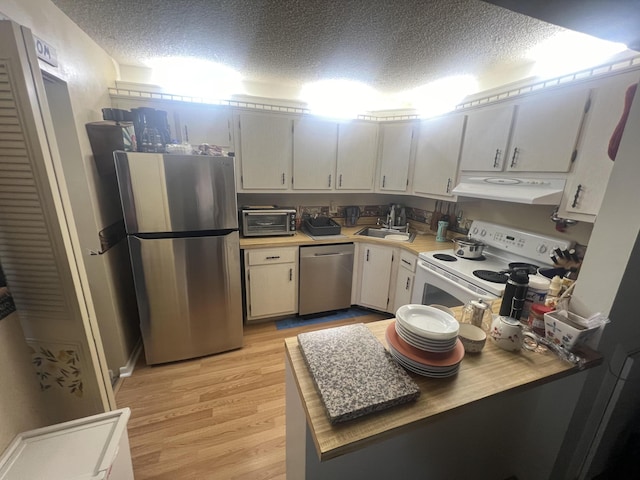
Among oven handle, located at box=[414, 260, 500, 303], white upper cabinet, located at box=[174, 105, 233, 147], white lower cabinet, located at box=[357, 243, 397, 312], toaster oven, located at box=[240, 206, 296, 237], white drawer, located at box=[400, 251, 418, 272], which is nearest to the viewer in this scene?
oven handle, located at box=[414, 260, 500, 303]

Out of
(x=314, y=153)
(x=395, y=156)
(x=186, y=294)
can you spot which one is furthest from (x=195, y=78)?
(x=395, y=156)

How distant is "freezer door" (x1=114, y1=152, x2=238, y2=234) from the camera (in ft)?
5.32

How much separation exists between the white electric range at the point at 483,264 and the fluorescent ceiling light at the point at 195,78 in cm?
232

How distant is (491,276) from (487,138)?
1041 mm

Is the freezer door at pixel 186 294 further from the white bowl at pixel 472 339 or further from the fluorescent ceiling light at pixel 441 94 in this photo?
the fluorescent ceiling light at pixel 441 94

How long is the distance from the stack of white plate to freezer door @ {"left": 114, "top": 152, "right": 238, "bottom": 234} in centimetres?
152

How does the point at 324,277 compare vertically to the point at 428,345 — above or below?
below

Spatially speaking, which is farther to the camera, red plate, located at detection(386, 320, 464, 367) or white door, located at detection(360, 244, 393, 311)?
white door, located at detection(360, 244, 393, 311)

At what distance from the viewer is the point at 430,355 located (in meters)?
0.77

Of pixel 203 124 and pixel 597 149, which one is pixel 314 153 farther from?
Answer: pixel 597 149

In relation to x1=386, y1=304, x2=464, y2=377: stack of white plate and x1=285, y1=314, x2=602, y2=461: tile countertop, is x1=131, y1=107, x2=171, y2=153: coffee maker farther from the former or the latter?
x1=386, y1=304, x2=464, y2=377: stack of white plate

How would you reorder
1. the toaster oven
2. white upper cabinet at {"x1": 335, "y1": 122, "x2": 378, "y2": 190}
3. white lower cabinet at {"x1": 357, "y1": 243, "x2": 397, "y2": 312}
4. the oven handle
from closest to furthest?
the oven handle → the toaster oven → white lower cabinet at {"x1": 357, "y1": 243, "x2": 397, "y2": 312} → white upper cabinet at {"x1": 335, "y1": 122, "x2": 378, "y2": 190}

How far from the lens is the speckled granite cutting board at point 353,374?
0.64 meters

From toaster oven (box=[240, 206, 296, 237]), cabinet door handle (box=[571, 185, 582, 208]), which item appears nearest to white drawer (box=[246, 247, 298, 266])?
toaster oven (box=[240, 206, 296, 237])
